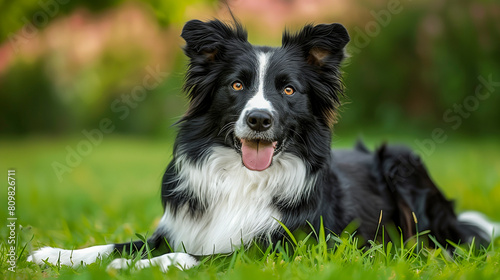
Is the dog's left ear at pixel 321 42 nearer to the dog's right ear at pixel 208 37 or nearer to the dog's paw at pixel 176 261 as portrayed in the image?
the dog's right ear at pixel 208 37

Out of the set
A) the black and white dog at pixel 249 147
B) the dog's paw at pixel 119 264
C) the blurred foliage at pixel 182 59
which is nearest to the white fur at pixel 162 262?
the dog's paw at pixel 119 264

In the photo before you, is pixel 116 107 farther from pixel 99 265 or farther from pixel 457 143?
pixel 99 265

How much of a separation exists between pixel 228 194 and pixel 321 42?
138cm

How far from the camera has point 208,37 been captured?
4027mm

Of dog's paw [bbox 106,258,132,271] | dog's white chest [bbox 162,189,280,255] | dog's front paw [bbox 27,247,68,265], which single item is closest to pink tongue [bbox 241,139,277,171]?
dog's white chest [bbox 162,189,280,255]

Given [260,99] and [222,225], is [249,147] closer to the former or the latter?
[260,99]

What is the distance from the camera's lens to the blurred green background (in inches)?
432

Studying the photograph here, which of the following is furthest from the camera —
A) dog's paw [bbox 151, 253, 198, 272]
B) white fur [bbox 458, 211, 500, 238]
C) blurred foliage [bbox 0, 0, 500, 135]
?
blurred foliage [bbox 0, 0, 500, 135]

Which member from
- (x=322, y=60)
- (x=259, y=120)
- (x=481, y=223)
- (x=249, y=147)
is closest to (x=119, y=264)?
(x=249, y=147)

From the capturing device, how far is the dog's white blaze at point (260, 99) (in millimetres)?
3631

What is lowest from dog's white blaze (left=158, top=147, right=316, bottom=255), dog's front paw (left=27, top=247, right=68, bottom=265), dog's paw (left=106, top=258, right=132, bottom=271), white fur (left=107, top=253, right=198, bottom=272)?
dog's front paw (left=27, top=247, right=68, bottom=265)

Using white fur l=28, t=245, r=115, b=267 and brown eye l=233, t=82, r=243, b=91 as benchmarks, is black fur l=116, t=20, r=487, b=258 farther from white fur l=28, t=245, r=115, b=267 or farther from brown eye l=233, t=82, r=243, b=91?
white fur l=28, t=245, r=115, b=267

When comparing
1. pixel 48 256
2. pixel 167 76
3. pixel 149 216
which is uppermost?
pixel 167 76

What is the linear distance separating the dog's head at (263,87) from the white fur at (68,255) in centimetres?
113
